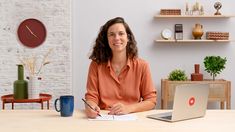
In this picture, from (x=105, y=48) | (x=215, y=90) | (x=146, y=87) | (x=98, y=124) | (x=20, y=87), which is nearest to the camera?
(x=98, y=124)

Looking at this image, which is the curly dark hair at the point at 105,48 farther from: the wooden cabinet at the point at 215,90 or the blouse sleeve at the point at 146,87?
the wooden cabinet at the point at 215,90

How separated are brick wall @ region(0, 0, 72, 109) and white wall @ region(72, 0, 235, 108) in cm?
11

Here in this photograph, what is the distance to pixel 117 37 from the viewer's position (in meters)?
2.40

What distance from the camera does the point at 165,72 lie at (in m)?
4.43

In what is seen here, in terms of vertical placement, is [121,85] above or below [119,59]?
below

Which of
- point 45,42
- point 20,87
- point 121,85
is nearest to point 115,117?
point 121,85

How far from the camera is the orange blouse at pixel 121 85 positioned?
2.37 metres

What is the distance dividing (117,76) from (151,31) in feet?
6.78

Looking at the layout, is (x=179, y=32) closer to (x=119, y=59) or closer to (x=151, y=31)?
(x=151, y=31)

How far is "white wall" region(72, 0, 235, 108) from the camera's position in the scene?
14.3 ft

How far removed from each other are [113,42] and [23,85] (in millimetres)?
959

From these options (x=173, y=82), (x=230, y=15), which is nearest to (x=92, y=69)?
(x=173, y=82)

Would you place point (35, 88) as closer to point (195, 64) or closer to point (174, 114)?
point (174, 114)

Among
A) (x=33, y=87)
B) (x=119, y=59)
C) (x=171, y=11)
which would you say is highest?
(x=171, y=11)
